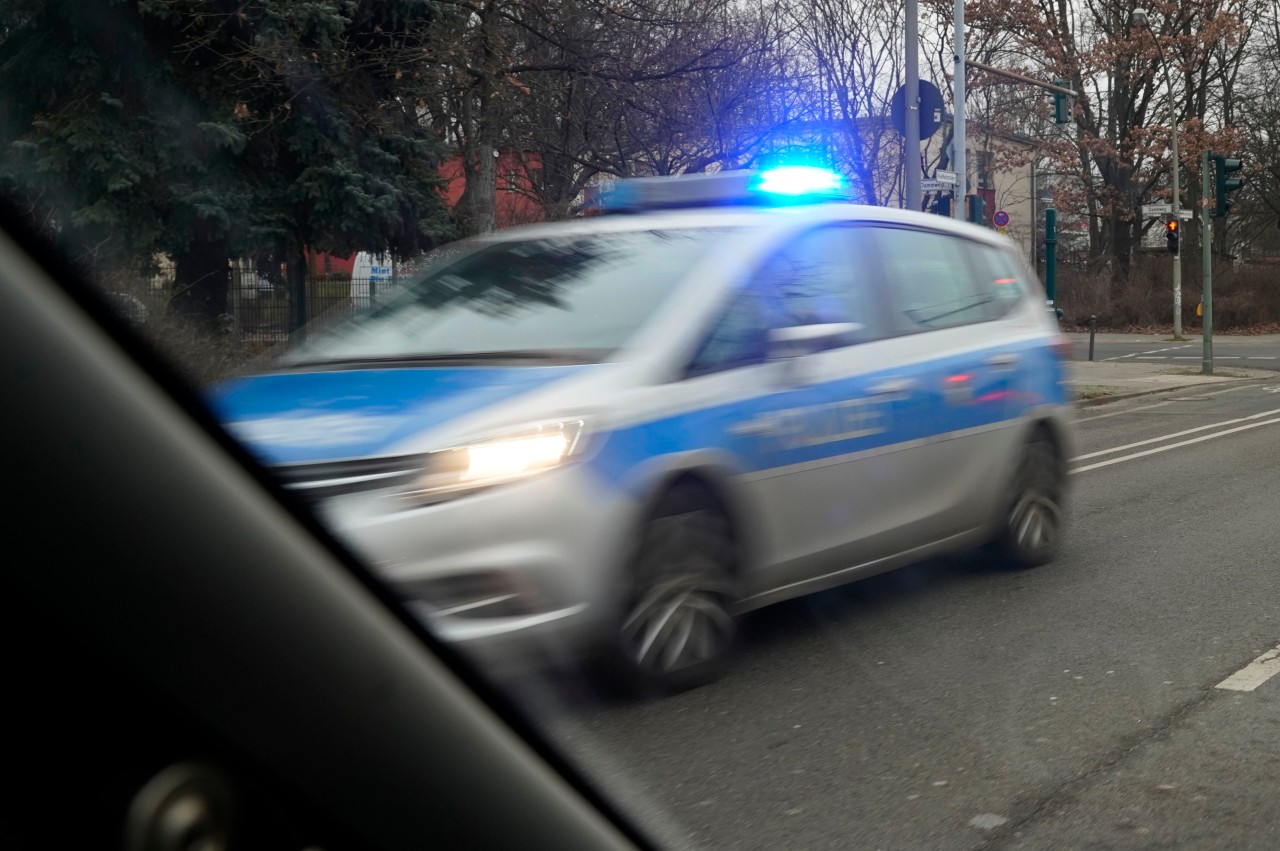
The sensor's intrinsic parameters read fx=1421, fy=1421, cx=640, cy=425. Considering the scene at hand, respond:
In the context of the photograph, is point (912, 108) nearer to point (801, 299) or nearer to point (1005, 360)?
point (1005, 360)

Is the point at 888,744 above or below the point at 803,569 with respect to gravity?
below

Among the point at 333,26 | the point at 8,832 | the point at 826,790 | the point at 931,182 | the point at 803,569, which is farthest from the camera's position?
the point at 931,182

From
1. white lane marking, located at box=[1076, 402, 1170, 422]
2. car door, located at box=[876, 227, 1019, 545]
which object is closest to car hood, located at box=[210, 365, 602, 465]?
car door, located at box=[876, 227, 1019, 545]

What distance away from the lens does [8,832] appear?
1.22 metres

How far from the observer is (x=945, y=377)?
6.21 m

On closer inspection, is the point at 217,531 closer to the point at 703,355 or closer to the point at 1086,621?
the point at 703,355

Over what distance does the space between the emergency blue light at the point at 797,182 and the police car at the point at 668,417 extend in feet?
0.05

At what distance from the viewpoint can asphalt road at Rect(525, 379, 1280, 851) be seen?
12.2 ft

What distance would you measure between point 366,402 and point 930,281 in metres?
2.94

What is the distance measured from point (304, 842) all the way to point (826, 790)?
2715 millimetres

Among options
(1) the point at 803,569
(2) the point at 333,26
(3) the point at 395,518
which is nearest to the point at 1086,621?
(1) the point at 803,569

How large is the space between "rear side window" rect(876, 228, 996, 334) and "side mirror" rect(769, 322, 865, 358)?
56 centimetres

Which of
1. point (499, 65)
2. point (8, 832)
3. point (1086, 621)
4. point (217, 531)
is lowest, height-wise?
point (1086, 621)

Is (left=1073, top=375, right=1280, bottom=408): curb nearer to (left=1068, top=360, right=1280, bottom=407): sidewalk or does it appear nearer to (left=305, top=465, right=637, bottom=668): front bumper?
(left=1068, top=360, right=1280, bottom=407): sidewalk
